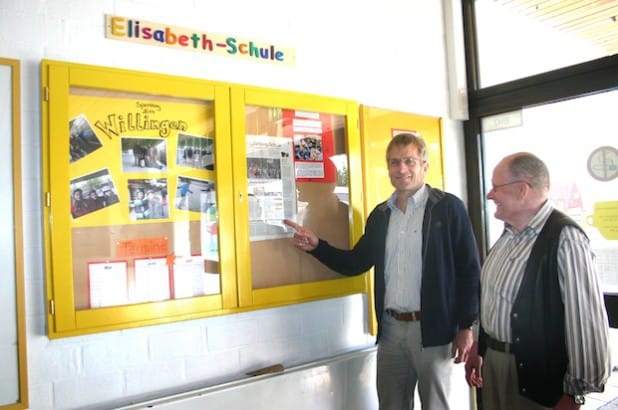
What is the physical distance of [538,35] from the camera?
2760mm

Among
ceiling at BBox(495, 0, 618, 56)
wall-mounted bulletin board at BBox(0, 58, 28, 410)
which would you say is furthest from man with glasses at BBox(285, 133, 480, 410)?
ceiling at BBox(495, 0, 618, 56)

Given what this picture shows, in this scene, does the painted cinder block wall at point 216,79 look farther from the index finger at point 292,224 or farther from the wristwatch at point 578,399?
the wristwatch at point 578,399

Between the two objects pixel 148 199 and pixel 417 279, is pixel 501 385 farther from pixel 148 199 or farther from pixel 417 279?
pixel 148 199

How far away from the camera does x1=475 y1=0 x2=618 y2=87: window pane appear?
249 cm

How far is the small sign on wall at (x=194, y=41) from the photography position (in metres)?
1.86

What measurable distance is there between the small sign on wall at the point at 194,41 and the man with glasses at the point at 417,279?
0.78 m

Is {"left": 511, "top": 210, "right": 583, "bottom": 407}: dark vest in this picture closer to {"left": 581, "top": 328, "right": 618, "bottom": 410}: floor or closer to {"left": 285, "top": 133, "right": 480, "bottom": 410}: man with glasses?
{"left": 285, "top": 133, "right": 480, "bottom": 410}: man with glasses

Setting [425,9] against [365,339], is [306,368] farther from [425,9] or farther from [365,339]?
[425,9]

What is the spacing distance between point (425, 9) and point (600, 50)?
3.57ft

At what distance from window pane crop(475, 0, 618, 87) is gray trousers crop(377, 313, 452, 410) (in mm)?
1860

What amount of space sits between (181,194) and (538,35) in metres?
2.44

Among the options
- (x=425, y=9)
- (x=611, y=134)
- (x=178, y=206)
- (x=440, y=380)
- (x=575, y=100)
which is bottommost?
(x=440, y=380)

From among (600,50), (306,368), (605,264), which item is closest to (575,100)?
(600,50)

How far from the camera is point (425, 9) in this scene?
9.60 ft
